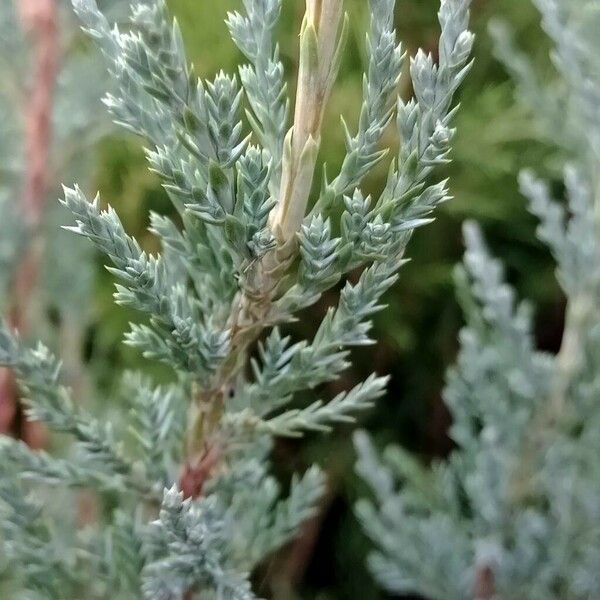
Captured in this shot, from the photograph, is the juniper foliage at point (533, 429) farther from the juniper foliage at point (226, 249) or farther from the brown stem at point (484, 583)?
the juniper foliage at point (226, 249)

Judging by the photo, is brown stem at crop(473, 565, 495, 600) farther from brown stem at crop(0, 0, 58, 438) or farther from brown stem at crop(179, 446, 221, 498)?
brown stem at crop(0, 0, 58, 438)

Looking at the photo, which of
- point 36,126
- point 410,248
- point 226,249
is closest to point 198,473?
point 226,249

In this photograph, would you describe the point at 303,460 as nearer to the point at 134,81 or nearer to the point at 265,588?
the point at 265,588

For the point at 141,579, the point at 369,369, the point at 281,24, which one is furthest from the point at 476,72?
the point at 141,579

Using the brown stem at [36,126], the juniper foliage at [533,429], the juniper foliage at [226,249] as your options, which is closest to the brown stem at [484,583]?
the juniper foliage at [533,429]

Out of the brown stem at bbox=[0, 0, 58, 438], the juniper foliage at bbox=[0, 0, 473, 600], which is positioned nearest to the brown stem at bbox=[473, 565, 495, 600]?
the juniper foliage at bbox=[0, 0, 473, 600]
